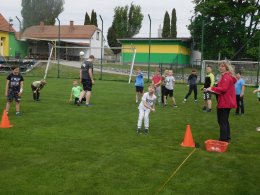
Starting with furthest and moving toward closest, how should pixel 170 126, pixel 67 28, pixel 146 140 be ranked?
pixel 67 28
pixel 170 126
pixel 146 140

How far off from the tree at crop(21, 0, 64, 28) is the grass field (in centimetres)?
7103

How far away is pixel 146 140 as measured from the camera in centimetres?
870

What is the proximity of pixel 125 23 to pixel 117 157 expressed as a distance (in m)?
67.5

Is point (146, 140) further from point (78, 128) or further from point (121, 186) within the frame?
point (121, 186)

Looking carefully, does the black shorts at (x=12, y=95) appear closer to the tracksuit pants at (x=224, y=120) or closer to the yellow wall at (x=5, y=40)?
the tracksuit pants at (x=224, y=120)

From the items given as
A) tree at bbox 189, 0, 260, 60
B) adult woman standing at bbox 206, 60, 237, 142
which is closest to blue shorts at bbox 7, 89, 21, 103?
adult woman standing at bbox 206, 60, 237, 142

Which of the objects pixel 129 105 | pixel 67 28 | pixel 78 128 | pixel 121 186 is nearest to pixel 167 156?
pixel 121 186

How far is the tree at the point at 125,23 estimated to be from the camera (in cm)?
7125

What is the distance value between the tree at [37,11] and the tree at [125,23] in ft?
51.0

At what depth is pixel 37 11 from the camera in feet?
259

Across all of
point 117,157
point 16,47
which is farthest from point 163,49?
point 117,157

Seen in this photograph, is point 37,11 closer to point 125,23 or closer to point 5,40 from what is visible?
point 125,23

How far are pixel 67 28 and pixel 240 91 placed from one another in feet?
174

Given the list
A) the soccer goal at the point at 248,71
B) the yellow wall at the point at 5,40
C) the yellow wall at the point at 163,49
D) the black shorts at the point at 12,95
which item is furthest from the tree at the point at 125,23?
the black shorts at the point at 12,95
